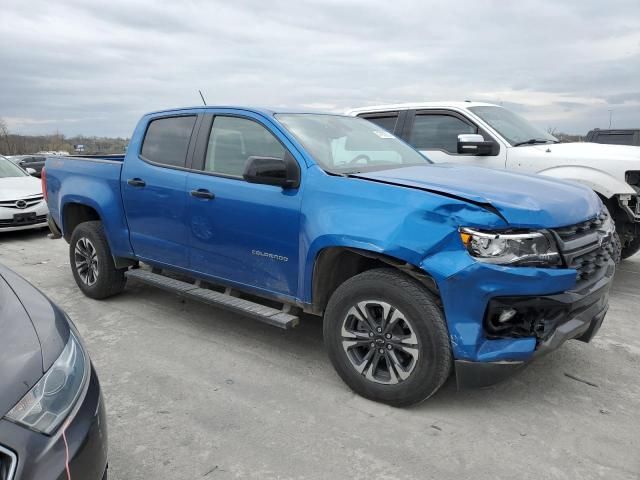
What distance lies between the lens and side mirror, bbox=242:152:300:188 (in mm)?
3438

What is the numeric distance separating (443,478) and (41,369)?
183cm

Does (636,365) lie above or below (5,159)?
below

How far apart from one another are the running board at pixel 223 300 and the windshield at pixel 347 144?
1047 millimetres

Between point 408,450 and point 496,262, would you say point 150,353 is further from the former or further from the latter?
point 496,262

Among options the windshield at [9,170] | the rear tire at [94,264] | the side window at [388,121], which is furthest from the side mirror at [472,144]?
the windshield at [9,170]

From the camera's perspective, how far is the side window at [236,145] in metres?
3.89

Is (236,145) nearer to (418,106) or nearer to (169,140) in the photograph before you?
(169,140)

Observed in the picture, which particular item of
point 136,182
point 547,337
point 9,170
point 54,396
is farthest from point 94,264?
point 9,170

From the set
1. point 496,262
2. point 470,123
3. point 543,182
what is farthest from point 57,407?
point 470,123

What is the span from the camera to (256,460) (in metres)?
2.69

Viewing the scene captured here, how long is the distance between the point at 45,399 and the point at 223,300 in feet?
7.34

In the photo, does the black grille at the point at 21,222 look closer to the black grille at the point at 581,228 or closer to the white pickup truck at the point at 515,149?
the white pickup truck at the point at 515,149

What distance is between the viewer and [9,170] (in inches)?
400

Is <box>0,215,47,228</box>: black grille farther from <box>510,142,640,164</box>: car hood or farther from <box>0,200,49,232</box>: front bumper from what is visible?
<box>510,142,640,164</box>: car hood
